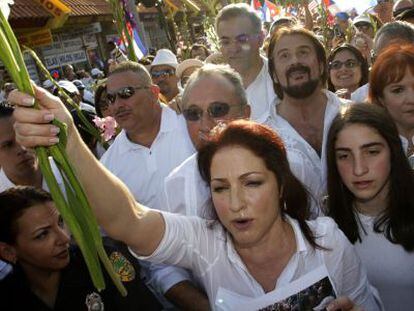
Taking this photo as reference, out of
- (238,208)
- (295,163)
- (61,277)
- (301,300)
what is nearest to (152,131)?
(295,163)

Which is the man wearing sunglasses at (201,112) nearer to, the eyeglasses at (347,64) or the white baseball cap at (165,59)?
the eyeglasses at (347,64)

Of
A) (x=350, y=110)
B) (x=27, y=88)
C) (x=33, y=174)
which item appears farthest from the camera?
(x=33, y=174)

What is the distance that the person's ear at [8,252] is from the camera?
78.7 inches

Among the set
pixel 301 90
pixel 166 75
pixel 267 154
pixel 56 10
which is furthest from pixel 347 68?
pixel 56 10

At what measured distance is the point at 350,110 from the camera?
7.03 ft

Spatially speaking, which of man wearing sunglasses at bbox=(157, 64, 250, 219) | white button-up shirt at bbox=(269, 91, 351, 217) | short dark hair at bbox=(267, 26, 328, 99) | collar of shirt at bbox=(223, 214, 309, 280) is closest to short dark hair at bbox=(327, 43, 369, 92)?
short dark hair at bbox=(267, 26, 328, 99)

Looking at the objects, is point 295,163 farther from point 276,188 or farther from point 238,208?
point 238,208

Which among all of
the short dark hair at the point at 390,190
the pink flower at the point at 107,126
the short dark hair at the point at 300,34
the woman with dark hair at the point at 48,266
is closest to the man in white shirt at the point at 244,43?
the short dark hair at the point at 300,34

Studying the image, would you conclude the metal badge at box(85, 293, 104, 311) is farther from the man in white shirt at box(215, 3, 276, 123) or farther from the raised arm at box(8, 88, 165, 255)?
the man in white shirt at box(215, 3, 276, 123)

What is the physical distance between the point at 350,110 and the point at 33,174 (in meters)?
1.86

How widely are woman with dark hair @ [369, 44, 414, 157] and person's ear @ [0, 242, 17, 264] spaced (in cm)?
197

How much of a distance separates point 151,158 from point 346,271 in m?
1.57

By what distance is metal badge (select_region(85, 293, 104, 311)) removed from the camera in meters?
1.89

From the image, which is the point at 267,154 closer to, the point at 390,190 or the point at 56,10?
the point at 390,190
